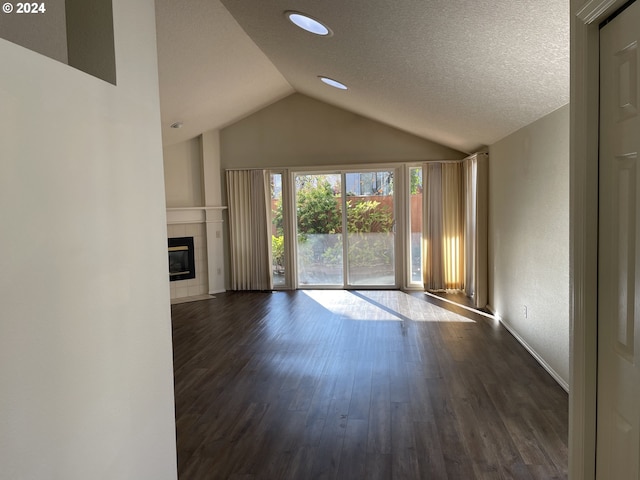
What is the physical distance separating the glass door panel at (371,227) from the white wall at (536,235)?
2122 mm

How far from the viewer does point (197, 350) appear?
4.58 meters

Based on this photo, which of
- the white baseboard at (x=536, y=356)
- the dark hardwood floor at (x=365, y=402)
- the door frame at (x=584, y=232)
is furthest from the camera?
the white baseboard at (x=536, y=356)

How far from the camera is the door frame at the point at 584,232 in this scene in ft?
4.62

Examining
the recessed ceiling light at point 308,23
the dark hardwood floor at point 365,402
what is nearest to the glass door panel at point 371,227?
the dark hardwood floor at point 365,402

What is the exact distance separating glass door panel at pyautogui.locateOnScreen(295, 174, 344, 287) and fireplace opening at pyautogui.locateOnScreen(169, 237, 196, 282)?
5.67 feet

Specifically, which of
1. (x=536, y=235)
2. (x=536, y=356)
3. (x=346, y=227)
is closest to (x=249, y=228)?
(x=346, y=227)

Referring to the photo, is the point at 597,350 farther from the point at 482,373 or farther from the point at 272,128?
the point at 272,128

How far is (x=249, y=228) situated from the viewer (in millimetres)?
7652

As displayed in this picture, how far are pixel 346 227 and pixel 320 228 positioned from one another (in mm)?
437

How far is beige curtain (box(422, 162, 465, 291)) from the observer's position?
7066 millimetres

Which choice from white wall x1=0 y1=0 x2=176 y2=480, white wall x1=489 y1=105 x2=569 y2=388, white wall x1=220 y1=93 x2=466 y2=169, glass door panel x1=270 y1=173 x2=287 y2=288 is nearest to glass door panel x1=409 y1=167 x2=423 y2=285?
white wall x1=220 y1=93 x2=466 y2=169

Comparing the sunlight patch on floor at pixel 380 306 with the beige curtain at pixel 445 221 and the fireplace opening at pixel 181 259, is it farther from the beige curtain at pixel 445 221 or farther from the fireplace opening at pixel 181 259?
the fireplace opening at pixel 181 259

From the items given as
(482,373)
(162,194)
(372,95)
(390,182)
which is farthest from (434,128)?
(162,194)

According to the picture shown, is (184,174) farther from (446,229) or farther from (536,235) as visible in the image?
(536,235)
